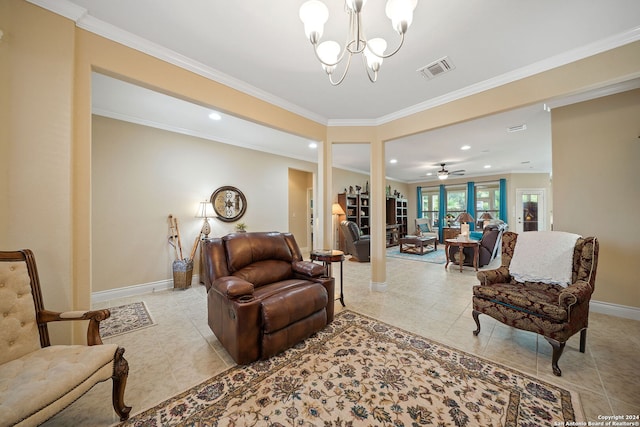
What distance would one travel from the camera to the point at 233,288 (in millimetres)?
1801

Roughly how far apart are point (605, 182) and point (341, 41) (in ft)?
11.2

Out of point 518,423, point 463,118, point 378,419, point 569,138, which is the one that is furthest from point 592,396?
point 569,138

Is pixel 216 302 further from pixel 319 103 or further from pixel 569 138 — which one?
pixel 569 138

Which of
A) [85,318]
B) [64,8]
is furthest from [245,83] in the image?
[85,318]

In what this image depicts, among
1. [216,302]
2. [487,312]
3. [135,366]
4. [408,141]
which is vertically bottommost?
[135,366]

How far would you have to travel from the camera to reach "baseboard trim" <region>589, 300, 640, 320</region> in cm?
250

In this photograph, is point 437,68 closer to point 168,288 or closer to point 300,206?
point 168,288

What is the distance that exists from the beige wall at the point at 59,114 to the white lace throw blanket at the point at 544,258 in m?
1.41

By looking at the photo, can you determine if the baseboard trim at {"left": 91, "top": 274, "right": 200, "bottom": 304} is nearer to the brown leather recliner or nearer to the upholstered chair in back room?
the brown leather recliner

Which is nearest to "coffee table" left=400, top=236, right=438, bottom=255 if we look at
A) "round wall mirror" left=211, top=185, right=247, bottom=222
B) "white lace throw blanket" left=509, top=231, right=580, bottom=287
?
"white lace throw blanket" left=509, top=231, right=580, bottom=287

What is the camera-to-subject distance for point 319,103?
3.09m

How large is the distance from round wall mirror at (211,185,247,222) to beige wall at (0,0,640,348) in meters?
2.33

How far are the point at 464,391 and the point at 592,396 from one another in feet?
2.64

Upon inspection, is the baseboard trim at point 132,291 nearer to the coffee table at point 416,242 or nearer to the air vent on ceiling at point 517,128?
the coffee table at point 416,242
